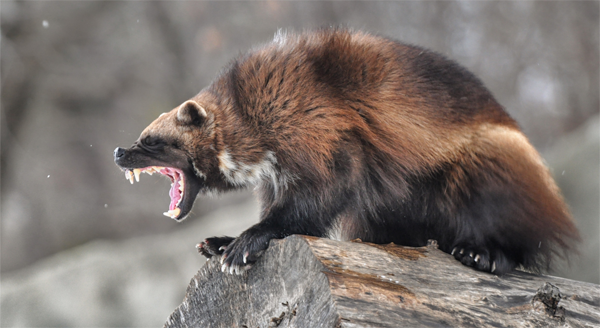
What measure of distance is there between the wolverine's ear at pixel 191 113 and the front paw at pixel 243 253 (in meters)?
0.75

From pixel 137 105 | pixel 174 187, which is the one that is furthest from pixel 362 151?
pixel 137 105

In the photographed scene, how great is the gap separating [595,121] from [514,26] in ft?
5.00

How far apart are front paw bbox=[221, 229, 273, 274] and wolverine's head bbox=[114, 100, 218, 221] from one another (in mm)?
567

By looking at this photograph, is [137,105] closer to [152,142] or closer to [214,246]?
[152,142]

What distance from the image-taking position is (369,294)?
1.57 m

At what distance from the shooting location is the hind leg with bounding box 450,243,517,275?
2135 mm

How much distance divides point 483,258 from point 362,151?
26.7 inches

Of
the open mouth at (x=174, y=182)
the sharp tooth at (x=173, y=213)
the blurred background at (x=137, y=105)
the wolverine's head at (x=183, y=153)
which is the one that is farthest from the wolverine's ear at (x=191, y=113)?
the blurred background at (x=137, y=105)

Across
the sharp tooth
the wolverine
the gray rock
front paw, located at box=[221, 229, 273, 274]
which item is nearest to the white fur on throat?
the wolverine

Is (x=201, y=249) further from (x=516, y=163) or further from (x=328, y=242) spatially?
(x=516, y=163)

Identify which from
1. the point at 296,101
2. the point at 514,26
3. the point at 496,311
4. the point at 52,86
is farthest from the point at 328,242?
the point at 514,26

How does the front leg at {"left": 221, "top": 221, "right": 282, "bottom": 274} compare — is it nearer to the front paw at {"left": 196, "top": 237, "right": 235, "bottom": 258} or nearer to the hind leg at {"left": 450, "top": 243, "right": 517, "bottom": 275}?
the front paw at {"left": 196, "top": 237, "right": 235, "bottom": 258}

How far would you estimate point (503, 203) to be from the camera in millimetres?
2426

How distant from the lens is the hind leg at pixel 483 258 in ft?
7.00
